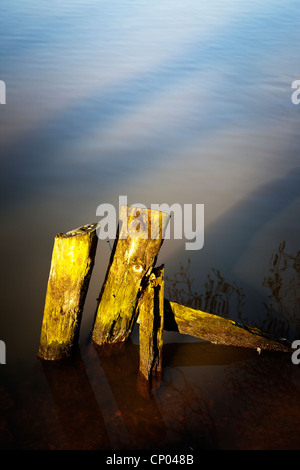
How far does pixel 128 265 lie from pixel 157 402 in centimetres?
133

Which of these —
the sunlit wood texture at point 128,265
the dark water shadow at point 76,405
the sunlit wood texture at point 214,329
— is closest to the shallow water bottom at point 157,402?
the dark water shadow at point 76,405

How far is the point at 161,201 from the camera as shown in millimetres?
7523

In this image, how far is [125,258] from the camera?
4.13 metres

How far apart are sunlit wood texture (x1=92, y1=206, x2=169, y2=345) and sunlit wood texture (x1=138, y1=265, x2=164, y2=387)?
0.10 metres

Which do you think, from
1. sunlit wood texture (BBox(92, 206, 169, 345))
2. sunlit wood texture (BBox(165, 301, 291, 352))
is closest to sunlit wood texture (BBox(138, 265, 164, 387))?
sunlit wood texture (BBox(92, 206, 169, 345))

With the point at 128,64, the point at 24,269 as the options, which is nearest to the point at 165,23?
the point at 128,64

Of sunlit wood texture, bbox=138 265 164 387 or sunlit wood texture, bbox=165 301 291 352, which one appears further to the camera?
sunlit wood texture, bbox=165 301 291 352

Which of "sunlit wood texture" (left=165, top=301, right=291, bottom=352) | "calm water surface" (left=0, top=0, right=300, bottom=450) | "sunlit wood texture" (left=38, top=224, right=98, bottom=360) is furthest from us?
"sunlit wood texture" (left=165, top=301, right=291, bottom=352)

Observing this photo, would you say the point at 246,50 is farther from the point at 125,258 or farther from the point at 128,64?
the point at 125,258

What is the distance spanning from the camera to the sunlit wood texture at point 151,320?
13.2 ft

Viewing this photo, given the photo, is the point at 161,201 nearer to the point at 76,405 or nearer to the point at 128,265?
the point at 128,265

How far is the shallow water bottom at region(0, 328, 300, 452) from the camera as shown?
12.4 feet

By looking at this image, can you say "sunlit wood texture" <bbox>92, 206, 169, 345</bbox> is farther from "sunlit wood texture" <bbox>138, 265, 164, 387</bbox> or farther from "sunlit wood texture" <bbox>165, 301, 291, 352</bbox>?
"sunlit wood texture" <bbox>165, 301, 291, 352</bbox>

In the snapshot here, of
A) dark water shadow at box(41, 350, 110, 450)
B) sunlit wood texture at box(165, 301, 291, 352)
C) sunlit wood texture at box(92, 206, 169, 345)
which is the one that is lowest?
dark water shadow at box(41, 350, 110, 450)
